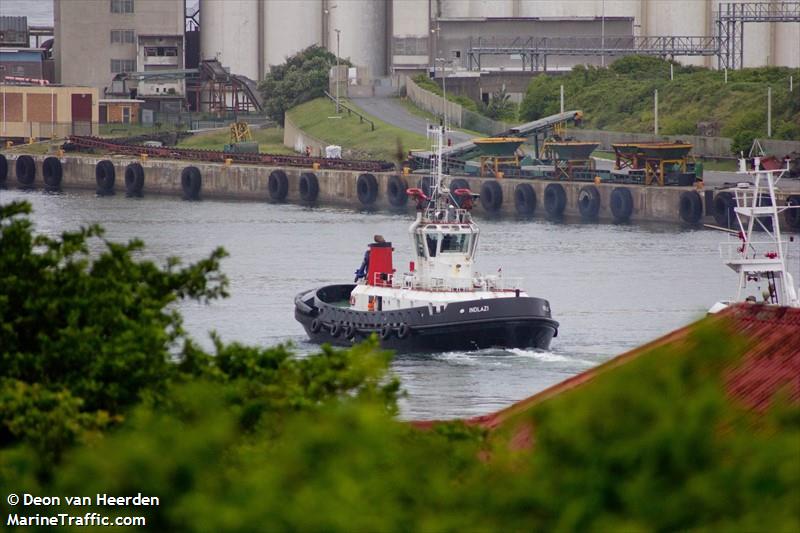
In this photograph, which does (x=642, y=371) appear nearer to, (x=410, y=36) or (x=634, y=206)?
(x=634, y=206)

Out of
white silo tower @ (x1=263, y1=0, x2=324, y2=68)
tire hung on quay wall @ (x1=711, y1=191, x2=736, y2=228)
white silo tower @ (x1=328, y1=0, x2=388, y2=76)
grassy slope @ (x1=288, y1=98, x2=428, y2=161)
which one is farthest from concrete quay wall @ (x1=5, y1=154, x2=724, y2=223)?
white silo tower @ (x1=263, y1=0, x2=324, y2=68)

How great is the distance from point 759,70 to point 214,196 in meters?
31.0

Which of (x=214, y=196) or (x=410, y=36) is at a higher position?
(x=410, y=36)

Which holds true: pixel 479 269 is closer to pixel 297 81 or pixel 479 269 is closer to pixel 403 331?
pixel 403 331

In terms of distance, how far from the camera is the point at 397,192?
86188 millimetres

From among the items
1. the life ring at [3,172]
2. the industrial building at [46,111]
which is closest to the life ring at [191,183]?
the life ring at [3,172]

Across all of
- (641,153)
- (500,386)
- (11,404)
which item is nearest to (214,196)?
(641,153)

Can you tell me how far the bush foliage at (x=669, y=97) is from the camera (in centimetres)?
9012

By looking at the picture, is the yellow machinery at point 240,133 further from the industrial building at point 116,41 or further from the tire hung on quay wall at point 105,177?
the tire hung on quay wall at point 105,177

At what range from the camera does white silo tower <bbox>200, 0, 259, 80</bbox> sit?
406 feet

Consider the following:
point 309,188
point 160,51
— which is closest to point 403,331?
point 309,188

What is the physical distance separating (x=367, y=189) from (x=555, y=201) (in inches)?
442

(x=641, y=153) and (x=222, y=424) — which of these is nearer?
(x=222, y=424)

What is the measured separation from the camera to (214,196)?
9706 centimetres
